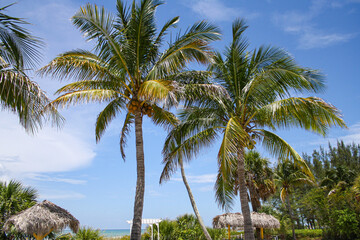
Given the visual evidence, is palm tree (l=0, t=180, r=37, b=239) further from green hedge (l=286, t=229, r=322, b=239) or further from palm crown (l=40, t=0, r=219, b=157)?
green hedge (l=286, t=229, r=322, b=239)

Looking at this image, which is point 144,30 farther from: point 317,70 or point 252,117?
point 317,70

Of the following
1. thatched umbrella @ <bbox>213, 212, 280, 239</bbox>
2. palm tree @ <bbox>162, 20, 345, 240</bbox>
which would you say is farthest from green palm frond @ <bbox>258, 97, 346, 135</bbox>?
thatched umbrella @ <bbox>213, 212, 280, 239</bbox>

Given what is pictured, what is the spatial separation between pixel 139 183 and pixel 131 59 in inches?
150

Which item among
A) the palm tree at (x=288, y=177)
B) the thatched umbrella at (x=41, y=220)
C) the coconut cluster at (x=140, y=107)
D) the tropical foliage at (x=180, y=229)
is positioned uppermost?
the coconut cluster at (x=140, y=107)

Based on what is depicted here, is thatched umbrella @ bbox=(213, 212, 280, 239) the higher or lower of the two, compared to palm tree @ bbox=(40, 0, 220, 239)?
lower

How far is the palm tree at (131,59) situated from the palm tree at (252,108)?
1304 millimetres

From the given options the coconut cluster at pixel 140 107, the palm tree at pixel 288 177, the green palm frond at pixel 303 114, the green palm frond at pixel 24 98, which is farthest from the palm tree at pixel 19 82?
the palm tree at pixel 288 177

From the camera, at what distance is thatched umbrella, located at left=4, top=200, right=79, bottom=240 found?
31.7 ft

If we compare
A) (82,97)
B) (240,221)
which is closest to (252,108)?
(82,97)

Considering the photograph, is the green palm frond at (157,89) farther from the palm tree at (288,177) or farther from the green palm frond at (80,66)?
the palm tree at (288,177)

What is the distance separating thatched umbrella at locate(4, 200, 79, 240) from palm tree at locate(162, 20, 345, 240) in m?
4.68

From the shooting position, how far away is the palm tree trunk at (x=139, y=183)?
7.75 metres

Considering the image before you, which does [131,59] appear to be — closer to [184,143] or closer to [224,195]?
[184,143]

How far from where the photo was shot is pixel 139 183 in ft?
→ 27.9
